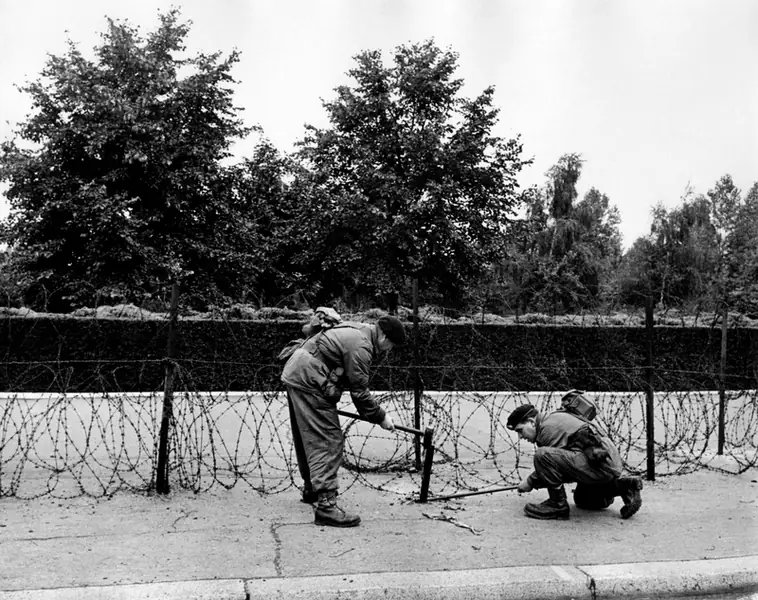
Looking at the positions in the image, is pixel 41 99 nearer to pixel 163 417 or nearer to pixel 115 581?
pixel 163 417

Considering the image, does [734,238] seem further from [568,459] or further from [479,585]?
[479,585]

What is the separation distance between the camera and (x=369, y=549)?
4832 millimetres

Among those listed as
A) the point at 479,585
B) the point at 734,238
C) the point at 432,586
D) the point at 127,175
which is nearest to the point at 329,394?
the point at 432,586

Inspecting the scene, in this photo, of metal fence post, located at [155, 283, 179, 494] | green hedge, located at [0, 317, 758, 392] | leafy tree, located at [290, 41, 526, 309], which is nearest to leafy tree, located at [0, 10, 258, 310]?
leafy tree, located at [290, 41, 526, 309]

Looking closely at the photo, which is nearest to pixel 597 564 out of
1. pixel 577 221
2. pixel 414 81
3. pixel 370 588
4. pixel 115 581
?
pixel 370 588

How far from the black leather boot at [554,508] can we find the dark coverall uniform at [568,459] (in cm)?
11

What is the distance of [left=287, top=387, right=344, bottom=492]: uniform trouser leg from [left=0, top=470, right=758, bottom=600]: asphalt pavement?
40 cm

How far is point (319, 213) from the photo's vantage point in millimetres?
30266

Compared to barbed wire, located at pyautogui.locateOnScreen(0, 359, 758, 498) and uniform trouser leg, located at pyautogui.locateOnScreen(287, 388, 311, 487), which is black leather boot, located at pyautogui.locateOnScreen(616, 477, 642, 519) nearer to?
barbed wire, located at pyautogui.locateOnScreen(0, 359, 758, 498)

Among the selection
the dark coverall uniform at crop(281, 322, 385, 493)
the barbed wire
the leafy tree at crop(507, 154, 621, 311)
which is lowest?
the barbed wire

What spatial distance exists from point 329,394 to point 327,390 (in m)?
0.03

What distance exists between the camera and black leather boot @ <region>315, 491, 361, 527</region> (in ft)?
17.6

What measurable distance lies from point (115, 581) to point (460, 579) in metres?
1.97

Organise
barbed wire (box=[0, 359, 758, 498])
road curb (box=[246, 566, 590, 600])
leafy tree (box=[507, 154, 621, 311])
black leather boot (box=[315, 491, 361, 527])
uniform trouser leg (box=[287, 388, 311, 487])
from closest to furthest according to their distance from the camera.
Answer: road curb (box=[246, 566, 590, 600])
black leather boot (box=[315, 491, 361, 527])
uniform trouser leg (box=[287, 388, 311, 487])
barbed wire (box=[0, 359, 758, 498])
leafy tree (box=[507, 154, 621, 311])
